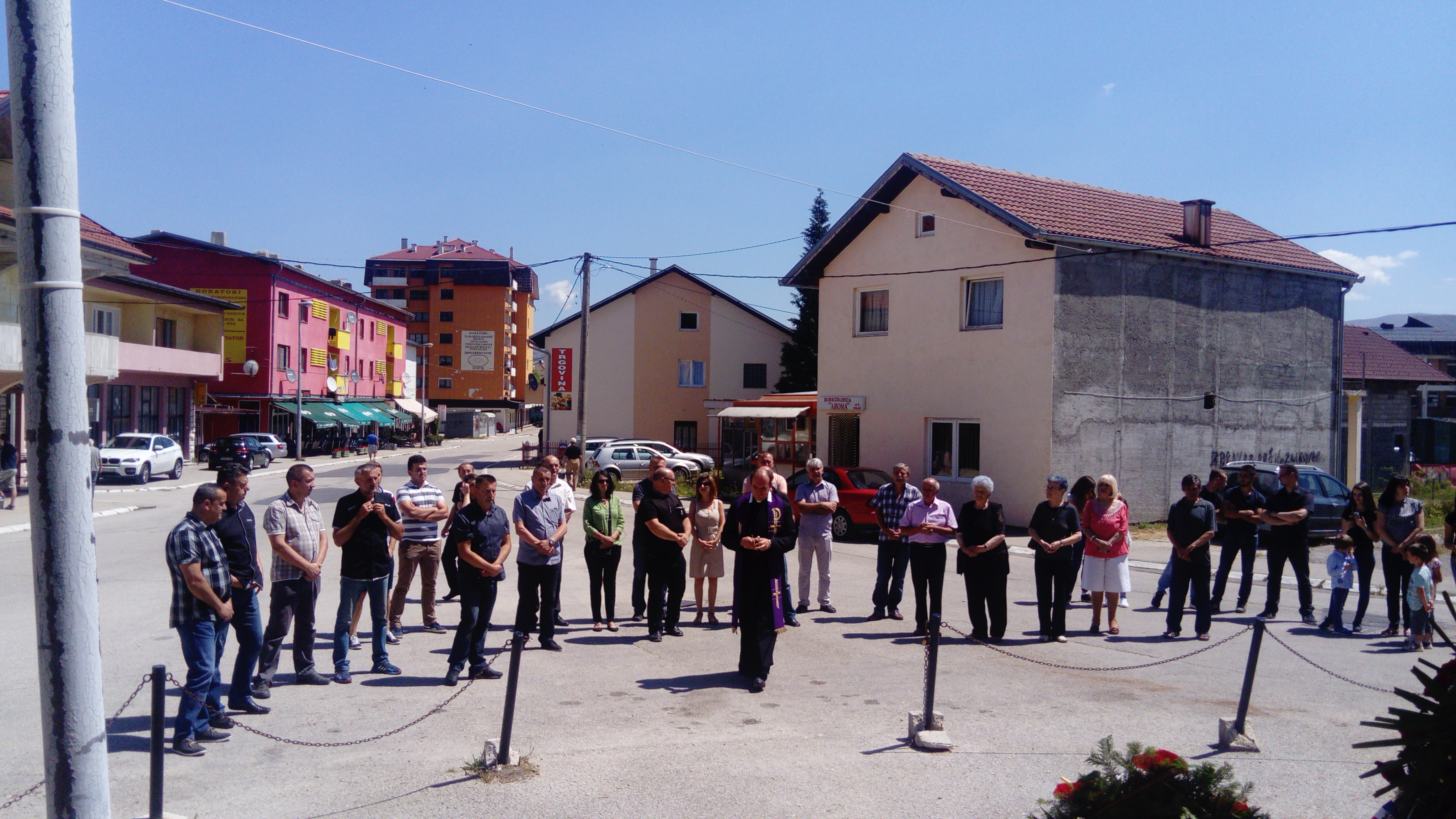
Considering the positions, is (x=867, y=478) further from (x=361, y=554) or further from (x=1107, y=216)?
(x=361, y=554)

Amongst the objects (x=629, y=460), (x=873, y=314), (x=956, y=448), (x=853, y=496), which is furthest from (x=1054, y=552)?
(x=629, y=460)

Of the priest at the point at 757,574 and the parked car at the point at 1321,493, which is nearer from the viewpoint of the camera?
the priest at the point at 757,574

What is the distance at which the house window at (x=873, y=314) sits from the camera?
79.7 ft

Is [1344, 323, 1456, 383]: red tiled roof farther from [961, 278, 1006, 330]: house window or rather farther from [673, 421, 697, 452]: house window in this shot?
[673, 421, 697, 452]: house window

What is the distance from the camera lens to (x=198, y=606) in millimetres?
6066

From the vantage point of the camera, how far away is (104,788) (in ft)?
10.8

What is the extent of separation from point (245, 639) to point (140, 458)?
92.2 ft

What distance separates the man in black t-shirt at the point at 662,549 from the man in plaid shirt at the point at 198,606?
162 inches

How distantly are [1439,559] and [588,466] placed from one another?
2483 centimetres

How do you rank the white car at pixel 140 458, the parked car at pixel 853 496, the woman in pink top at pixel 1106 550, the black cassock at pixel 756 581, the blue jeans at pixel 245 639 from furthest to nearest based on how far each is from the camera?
1. the white car at pixel 140 458
2. the parked car at pixel 853 496
3. the woman in pink top at pixel 1106 550
4. the black cassock at pixel 756 581
5. the blue jeans at pixel 245 639

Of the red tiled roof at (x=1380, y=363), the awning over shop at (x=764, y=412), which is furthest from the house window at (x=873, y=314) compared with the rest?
the red tiled roof at (x=1380, y=363)

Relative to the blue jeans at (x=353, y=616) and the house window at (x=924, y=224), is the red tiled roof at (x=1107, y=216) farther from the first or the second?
the blue jeans at (x=353, y=616)

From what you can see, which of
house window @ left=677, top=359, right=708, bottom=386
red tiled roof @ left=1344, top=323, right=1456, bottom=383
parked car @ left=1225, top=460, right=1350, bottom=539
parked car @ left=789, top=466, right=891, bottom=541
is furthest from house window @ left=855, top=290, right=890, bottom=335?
house window @ left=677, top=359, right=708, bottom=386

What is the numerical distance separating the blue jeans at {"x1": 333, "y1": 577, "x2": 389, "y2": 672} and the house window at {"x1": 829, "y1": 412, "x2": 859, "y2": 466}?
17.7 meters
